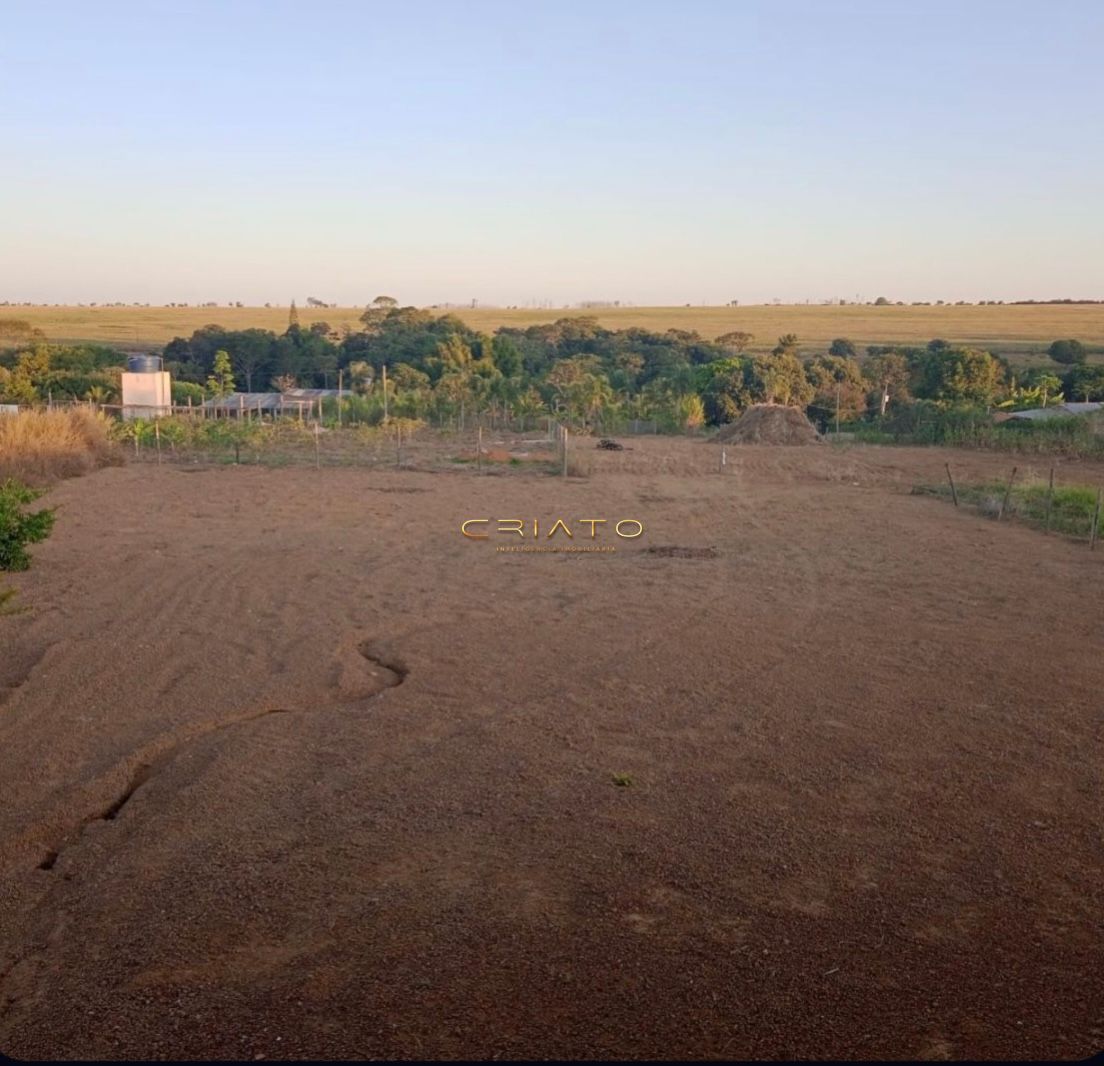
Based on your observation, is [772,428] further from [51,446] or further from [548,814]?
[548,814]

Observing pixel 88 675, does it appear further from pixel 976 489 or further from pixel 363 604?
pixel 976 489

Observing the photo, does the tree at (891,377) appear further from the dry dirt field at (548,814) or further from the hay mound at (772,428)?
the dry dirt field at (548,814)

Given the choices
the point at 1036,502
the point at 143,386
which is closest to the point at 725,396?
the point at 143,386

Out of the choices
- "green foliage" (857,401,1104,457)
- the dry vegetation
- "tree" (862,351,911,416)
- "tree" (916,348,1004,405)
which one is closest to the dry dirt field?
the dry vegetation

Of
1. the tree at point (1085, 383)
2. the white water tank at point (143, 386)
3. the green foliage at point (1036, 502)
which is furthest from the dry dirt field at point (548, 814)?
the tree at point (1085, 383)

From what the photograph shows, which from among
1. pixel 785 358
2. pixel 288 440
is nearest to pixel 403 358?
pixel 785 358
